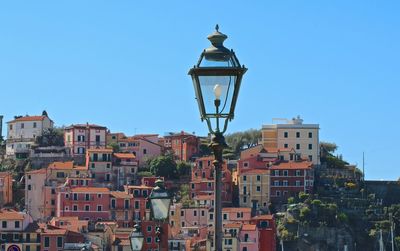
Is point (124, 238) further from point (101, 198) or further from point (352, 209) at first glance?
point (352, 209)

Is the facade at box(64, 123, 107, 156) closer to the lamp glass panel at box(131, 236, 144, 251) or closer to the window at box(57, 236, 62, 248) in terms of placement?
the window at box(57, 236, 62, 248)

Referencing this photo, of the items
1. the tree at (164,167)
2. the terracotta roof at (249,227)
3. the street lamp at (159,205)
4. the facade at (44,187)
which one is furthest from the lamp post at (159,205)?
the tree at (164,167)

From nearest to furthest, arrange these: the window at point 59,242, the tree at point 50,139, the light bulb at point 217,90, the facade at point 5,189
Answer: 1. the light bulb at point 217,90
2. the window at point 59,242
3. the facade at point 5,189
4. the tree at point 50,139

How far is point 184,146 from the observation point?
375 feet

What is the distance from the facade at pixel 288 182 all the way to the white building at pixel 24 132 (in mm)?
23393

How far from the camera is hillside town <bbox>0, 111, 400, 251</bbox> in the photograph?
9131 centimetres

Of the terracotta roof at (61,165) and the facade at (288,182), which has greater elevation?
the terracotta roof at (61,165)

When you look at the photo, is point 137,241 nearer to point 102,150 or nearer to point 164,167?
point 102,150

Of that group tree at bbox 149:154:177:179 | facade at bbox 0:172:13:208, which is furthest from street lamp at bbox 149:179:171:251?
tree at bbox 149:154:177:179

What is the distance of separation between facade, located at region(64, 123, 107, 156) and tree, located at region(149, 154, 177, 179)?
206 inches

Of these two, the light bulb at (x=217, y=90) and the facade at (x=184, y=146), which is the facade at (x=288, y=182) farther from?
the light bulb at (x=217, y=90)

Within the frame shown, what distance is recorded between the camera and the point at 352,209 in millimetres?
103312

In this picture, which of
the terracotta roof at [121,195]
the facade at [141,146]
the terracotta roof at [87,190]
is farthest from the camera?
the facade at [141,146]

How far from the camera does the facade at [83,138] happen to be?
359 feet
